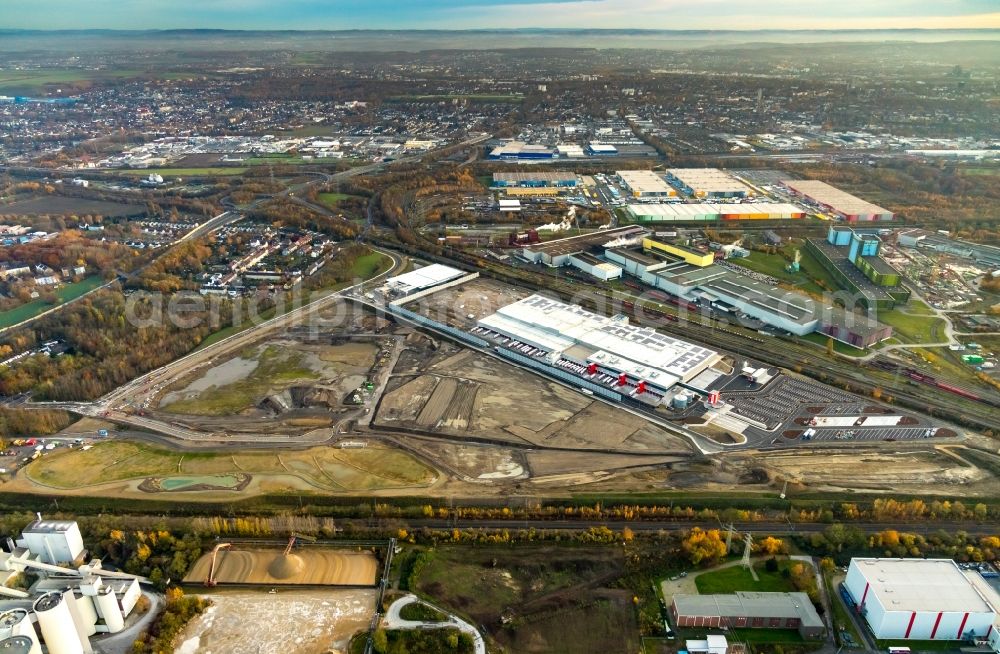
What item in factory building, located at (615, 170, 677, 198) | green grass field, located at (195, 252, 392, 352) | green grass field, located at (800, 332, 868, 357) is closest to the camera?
green grass field, located at (800, 332, 868, 357)

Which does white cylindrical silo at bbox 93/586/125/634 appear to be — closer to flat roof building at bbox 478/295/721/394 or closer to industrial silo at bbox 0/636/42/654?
industrial silo at bbox 0/636/42/654

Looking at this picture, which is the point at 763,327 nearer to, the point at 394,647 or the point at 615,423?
the point at 615,423

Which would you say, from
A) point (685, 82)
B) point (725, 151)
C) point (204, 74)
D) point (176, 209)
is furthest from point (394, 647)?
point (204, 74)

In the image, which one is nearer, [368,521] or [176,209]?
[368,521]

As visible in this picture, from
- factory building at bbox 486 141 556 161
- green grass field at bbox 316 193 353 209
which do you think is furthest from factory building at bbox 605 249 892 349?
factory building at bbox 486 141 556 161

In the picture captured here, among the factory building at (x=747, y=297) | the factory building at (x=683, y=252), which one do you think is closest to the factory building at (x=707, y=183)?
the factory building at (x=683, y=252)

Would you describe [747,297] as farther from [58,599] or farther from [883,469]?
[58,599]
